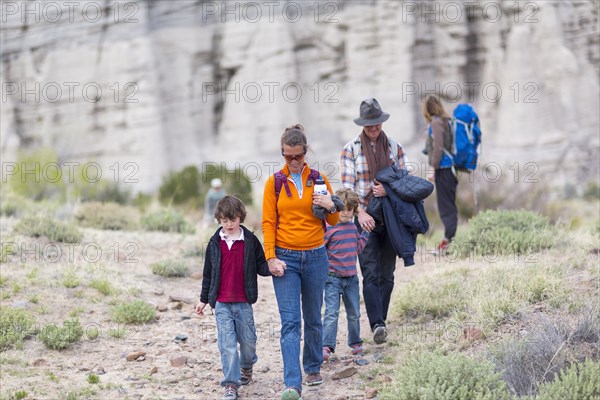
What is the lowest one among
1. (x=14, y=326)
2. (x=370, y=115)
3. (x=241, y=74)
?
(x=14, y=326)

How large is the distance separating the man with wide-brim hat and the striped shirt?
0.13 metres

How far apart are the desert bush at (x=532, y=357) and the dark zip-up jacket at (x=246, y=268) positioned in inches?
72.3

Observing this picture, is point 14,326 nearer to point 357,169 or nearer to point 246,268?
point 246,268

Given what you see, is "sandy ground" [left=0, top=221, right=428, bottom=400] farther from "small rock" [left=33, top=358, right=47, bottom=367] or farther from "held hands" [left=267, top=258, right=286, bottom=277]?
"held hands" [left=267, top=258, right=286, bottom=277]

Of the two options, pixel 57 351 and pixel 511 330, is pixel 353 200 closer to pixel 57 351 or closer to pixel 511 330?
pixel 511 330

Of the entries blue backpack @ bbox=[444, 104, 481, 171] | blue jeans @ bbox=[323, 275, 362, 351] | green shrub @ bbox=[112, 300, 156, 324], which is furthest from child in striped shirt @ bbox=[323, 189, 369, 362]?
blue backpack @ bbox=[444, 104, 481, 171]

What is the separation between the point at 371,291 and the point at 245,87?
2071cm

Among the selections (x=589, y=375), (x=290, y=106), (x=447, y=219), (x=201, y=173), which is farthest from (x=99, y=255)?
(x=290, y=106)

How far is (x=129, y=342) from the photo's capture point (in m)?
7.70

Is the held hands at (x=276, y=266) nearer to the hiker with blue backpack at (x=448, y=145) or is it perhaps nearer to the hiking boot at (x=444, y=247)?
the hiker with blue backpack at (x=448, y=145)

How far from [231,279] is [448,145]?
15.0 ft

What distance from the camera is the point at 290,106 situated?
2720cm

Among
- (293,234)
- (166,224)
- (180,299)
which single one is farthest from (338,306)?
(166,224)

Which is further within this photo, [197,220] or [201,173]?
[201,173]
